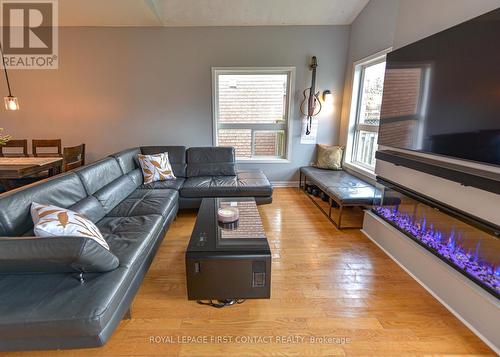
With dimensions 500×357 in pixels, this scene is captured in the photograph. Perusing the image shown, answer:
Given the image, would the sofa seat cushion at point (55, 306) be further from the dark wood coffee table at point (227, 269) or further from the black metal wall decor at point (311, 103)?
the black metal wall decor at point (311, 103)

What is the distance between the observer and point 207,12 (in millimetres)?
3742

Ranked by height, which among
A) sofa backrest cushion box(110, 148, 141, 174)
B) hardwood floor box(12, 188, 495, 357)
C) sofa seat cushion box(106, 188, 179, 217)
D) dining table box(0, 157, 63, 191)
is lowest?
hardwood floor box(12, 188, 495, 357)

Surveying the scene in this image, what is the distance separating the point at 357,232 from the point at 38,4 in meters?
5.32

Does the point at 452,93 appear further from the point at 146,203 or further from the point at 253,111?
the point at 253,111

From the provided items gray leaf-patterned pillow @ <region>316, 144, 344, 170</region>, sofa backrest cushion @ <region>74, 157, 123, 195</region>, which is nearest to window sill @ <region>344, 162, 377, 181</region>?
gray leaf-patterned pillow @ <region>316, 144, 344, 170</region>

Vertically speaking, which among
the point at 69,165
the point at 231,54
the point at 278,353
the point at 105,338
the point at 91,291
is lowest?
the point at 278,353

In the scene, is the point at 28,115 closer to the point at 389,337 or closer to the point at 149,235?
the point at 149,235

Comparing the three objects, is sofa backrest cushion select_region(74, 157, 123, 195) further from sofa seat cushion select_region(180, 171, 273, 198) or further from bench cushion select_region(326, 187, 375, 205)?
bench cushion select_region(326, 187, 375, 205)

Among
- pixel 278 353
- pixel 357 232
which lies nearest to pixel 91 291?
pixel 278 353

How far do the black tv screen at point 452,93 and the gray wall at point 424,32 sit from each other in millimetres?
139

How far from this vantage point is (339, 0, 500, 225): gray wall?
5.40ft

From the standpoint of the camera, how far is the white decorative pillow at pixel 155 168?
3.44 meters

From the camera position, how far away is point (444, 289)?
1.82m

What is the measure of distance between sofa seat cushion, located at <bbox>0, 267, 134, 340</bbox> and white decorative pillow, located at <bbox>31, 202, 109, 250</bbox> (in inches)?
10.0
